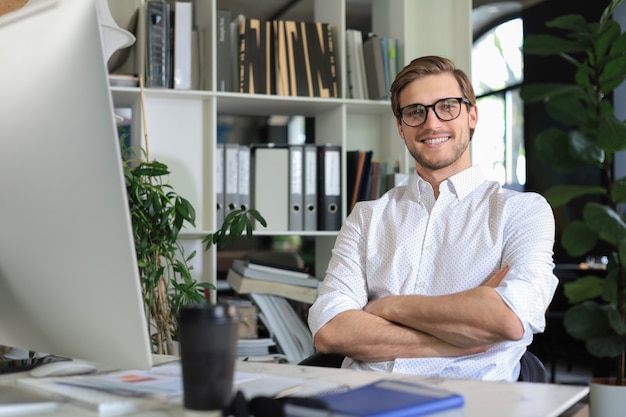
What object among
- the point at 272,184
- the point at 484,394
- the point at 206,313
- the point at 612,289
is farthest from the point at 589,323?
the point at 206,313

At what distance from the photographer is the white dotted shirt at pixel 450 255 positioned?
1.81m

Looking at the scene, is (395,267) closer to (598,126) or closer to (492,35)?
(598,126)

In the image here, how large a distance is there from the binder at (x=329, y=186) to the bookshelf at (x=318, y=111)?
0.10ft

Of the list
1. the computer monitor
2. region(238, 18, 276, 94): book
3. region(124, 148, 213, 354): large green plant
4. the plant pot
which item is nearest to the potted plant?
region(124, 148, 213, 354): large green plant

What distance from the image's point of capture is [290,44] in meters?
3.17

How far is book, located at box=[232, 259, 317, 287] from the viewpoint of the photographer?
3.08 metres

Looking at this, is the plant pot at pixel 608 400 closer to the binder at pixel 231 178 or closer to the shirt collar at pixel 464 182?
the shirt collar at pixel 464 182

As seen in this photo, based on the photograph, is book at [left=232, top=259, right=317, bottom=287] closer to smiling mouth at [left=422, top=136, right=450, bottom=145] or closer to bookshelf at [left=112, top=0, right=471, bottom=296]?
bookshelf at [left=112, top=0, right=471, bottom=296]

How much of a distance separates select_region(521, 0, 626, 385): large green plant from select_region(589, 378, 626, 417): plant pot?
8cm

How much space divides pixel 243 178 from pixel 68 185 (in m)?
2.27

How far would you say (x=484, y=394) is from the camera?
1.03 metres

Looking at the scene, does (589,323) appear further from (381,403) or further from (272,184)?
(381,403)

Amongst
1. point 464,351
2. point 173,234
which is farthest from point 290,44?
point 464,351

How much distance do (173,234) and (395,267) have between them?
0.89 m
